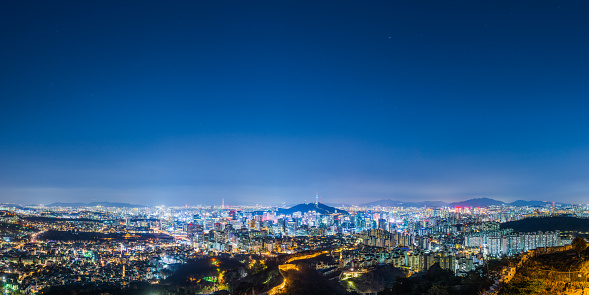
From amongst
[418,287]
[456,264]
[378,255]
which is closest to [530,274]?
[418,287]

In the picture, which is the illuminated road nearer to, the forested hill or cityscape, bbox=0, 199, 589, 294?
cityscape, bbox=0, 199, 589, 294

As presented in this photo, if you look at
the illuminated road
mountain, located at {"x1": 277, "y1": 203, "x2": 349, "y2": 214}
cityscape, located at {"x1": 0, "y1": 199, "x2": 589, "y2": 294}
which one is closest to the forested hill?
cityscape, located at {"x1": 0, "y1": 199, "x2": 589, "y2": 294}

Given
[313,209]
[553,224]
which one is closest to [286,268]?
[553,224]

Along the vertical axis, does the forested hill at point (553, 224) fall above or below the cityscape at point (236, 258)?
above

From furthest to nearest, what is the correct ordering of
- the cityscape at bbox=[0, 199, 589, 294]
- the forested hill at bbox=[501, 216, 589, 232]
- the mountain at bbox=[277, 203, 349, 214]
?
the mountain at bbox=[277, 203, 349, 214] < the forested hill at bbox=[501, 216, 589, 232] < the cityscape at bbox=[0, 199, 589, 294]

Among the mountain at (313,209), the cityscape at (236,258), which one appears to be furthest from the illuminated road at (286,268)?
the mountain at (313,209)

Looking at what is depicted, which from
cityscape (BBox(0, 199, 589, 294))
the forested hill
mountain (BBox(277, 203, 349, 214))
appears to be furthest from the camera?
mountain (BBox(277, 203, 349, 214))

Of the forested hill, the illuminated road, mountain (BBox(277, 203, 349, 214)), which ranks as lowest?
mountain (BBox(277, 203, 349, 214))

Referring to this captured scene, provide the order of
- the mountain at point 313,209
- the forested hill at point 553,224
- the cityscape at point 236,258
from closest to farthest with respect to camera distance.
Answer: the cityscape at point 236,258 → the forested hill at point 553,224 → the mountain at point 313,209

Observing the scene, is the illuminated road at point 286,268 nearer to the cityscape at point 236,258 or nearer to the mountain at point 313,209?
A: the cityscape at point 236,258
